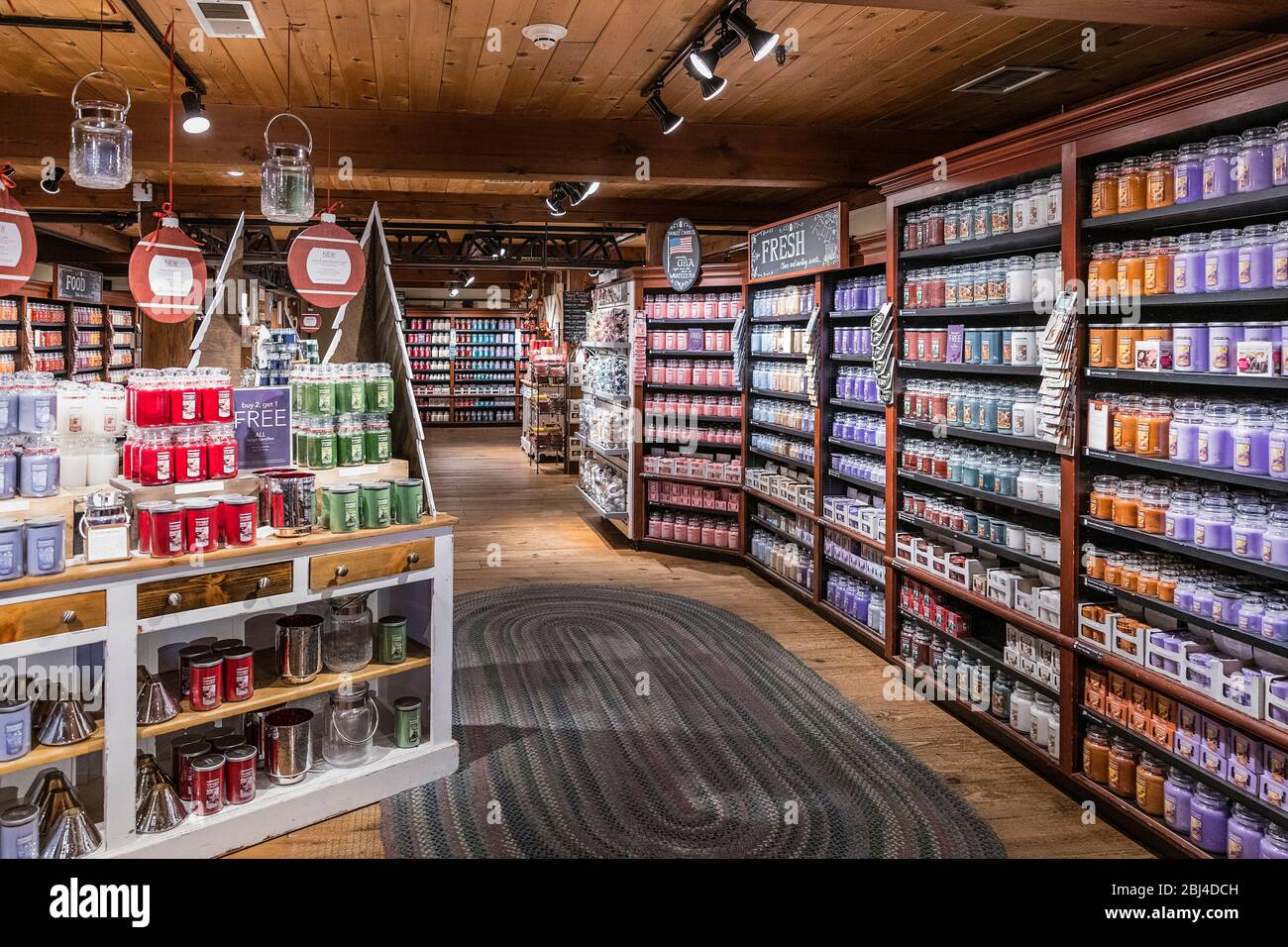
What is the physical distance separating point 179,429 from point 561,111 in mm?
4182

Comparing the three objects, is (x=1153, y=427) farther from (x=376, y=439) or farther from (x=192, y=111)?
(x=192, y=111)

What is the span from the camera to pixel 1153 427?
3350 millimetres

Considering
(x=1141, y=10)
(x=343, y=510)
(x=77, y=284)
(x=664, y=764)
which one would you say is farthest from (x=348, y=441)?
(x=77, y=284)

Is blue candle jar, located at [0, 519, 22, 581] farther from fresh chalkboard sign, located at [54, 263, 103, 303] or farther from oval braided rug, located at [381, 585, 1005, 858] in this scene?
fresh chalkboard sign, located at [54, 263, 103, 303]

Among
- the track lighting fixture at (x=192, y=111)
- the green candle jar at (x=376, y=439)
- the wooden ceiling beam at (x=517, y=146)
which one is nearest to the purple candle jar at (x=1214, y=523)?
the green candle jar at (x=376, y=439)

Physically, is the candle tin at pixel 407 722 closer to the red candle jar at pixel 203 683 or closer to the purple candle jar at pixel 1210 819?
the red candle jar at pixel 203 683

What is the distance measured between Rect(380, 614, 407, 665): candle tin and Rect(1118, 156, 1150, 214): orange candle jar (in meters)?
3.09

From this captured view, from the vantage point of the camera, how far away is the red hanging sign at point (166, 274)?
4613mm

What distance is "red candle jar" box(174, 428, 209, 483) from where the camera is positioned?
127 inches

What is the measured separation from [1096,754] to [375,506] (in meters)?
2.87

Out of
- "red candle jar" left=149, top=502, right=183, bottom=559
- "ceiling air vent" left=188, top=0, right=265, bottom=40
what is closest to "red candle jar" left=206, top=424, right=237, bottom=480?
"red candle jar" left=149, top=502, right=183, bottom=559

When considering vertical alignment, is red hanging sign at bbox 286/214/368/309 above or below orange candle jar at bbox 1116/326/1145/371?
above

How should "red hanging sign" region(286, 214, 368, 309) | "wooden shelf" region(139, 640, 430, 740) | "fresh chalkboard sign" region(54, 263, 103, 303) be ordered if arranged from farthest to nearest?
"fresh chalkboard sign" region(54, 263, 103, 303)
"red hanging sign" region(286, 214, 368, 309)
"wooden shelf" region(139, 640, 430, 740)

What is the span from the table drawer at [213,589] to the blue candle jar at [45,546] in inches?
10.2
